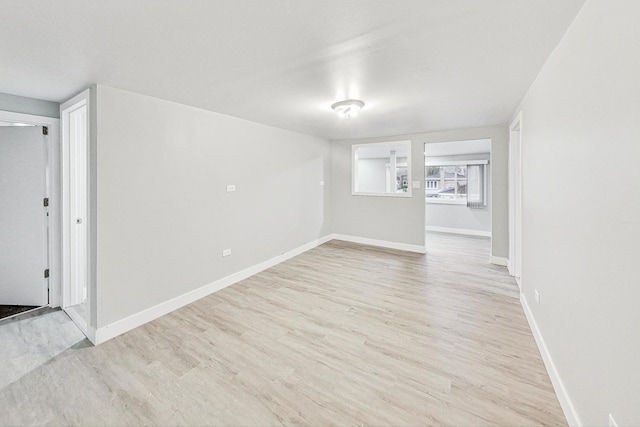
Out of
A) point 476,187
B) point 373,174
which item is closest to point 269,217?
point 476,187

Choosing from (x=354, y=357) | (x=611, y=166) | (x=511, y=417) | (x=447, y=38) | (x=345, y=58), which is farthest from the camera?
(x=354, y=357)

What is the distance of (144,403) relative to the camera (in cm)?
178

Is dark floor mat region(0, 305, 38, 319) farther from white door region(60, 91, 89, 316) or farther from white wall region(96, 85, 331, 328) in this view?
white wall region(96, 85, 331, 328)

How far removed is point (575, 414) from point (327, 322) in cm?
185

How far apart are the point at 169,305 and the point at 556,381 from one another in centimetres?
346

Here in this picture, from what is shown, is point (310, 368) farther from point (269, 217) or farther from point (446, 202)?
point (446, 202)

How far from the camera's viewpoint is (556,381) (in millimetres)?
1803

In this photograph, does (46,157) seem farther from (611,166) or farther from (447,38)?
(611,166)

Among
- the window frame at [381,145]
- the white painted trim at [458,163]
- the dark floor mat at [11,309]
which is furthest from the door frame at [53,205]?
the white painted trim at [458,163]

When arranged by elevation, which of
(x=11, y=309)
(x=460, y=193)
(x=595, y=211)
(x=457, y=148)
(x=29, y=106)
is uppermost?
(x=457, y=148)

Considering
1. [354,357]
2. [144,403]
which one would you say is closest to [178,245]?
[144,403]

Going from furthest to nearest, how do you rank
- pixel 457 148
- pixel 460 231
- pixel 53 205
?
1. pixel 460 231
2. pixel 457 148
3. pixel 53 205

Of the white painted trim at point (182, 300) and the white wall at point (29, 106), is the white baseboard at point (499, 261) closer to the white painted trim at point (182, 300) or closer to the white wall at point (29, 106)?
the white painted trim at point (182, 300)

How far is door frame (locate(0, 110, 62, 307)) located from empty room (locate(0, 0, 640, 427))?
23 mm
